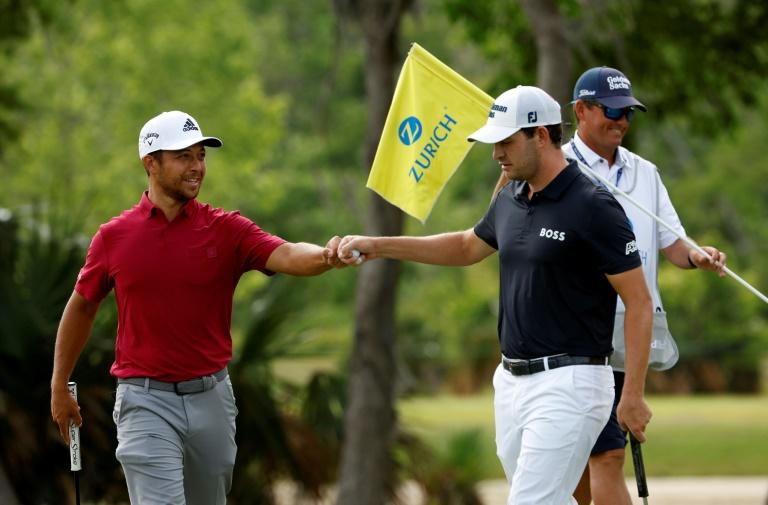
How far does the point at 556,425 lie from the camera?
613 cm

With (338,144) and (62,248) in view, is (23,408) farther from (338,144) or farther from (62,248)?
(338,144)

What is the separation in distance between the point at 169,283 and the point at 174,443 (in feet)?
2.25

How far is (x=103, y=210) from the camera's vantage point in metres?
29.8

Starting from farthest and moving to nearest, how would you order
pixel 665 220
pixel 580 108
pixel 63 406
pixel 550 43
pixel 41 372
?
pixel 550 43
pixel 41 372
pixel 665 220
pixel 580 108
pixel 63 406

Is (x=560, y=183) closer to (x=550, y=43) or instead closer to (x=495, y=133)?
(x=495, y=133)

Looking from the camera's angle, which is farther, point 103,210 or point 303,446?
point 103,210

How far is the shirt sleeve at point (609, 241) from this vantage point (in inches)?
241

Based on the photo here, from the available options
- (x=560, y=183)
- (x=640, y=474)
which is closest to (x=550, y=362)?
(x=560, y=183)

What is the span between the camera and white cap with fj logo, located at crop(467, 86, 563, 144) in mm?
6254

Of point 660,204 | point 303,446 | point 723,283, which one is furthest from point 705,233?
point 660,204

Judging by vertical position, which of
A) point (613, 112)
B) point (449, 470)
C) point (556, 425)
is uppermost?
point (613, 112)

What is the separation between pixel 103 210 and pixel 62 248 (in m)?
18.2

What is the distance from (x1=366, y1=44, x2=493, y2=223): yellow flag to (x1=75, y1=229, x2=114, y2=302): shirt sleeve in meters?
1.45

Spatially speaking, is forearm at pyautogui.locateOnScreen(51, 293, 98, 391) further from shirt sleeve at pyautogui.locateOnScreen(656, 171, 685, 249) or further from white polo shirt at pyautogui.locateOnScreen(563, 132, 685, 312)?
shirt sleeve at pyautogui.locateOnScreen(656, 171, 685, 249)
